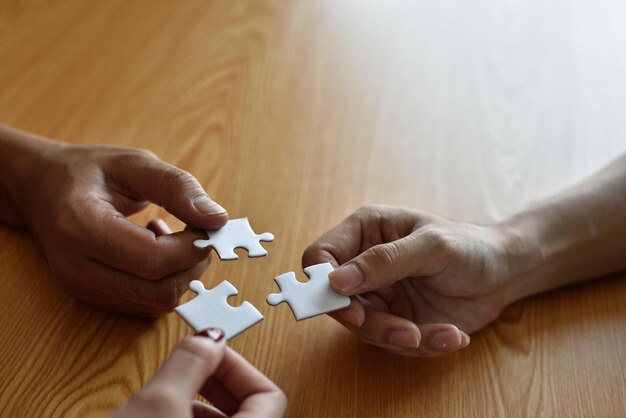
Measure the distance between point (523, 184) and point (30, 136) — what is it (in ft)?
3.29

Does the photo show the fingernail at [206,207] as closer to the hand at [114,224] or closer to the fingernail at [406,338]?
the hand at [114,224]

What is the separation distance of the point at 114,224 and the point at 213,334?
0.34 meters

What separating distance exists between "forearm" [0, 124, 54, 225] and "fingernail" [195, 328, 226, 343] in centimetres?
58

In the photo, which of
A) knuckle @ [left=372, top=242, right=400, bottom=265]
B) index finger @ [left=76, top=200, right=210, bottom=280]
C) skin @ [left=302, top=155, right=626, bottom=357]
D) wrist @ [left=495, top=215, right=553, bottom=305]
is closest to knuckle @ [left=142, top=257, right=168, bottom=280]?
index finger @ [left=76, top=200, right=210, bottom=280]

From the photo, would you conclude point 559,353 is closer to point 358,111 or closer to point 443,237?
point 443,237

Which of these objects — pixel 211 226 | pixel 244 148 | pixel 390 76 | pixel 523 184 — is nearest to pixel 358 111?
pixel 390 76

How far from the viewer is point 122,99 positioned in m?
1.67

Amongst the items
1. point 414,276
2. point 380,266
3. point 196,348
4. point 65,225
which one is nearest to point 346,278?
point 380,266

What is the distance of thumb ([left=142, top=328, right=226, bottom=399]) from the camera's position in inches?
31.0

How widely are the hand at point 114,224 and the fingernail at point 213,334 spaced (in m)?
0.26

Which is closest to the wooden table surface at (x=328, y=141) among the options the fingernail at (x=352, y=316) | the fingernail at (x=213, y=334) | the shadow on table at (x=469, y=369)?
the shadow on table at (x=469, y=369)

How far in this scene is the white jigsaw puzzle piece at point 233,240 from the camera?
1109 mm

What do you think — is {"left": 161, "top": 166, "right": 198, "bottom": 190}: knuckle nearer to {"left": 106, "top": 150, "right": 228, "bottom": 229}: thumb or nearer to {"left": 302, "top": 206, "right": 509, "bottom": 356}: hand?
{"left": 106, "top": 150, "right": 228, "bottom": 229}: thumb

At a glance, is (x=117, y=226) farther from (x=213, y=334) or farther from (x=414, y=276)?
(x=414, y=276)
